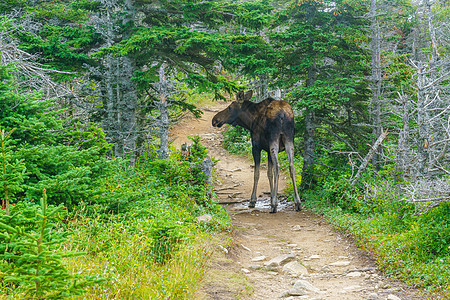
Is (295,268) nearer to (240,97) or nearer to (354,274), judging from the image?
(354,274)

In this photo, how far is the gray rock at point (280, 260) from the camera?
679 centimetres

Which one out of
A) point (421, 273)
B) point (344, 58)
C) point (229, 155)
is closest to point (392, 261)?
point (421, 273)

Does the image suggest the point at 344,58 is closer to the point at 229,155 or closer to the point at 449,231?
the point at 449,231

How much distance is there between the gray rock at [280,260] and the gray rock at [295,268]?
0.18m

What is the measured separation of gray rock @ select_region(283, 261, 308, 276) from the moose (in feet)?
17.4

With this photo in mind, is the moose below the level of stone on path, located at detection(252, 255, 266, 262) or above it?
above

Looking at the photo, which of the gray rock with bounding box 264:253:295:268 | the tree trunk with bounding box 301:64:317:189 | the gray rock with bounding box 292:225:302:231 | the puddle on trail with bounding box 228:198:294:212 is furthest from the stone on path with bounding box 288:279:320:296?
the tree trunk with bounding box 301:64:317:189

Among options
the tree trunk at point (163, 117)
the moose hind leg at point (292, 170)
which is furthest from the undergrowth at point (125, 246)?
the tree trunk at point (163, 117)

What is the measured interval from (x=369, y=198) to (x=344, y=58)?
638 centimetres

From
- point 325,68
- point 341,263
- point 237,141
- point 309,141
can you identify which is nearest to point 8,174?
point 341,263

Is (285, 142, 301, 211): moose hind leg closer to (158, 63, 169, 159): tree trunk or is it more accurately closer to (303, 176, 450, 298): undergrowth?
(303, 176, 450, 298): undergrowth

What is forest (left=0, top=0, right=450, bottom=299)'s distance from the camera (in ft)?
13.2

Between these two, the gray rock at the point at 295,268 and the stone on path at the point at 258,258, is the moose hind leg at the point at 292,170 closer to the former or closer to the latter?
the stone on path at the point at 258,258

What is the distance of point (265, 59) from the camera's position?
12.4 meters
